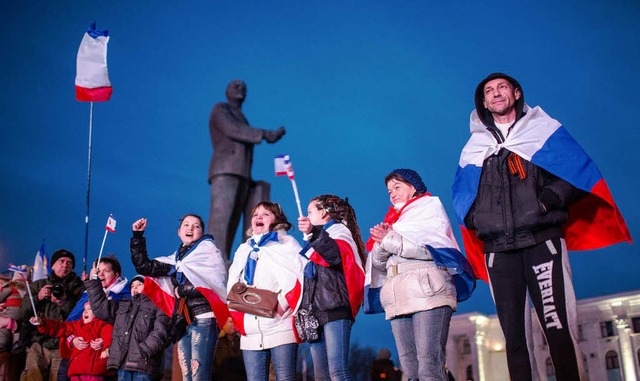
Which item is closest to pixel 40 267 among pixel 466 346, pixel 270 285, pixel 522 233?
pixel 270 285

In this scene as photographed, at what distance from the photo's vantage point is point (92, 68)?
9672 millimetres

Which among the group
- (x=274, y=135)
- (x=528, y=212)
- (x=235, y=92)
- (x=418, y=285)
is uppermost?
(x=235, y=92)

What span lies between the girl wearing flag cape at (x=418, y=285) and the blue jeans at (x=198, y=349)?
1.87 m

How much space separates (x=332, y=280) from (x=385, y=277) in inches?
17.1

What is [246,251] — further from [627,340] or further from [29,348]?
[627,340]

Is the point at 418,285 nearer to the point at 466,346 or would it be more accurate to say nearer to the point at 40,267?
the point at 40,267

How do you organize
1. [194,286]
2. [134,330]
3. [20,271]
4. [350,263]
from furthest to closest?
[20,271] < [134,330] < [194,286] < [350,263]

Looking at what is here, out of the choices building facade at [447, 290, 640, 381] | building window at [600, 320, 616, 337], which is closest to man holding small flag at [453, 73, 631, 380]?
building facade at [447, 290, 640, 381]

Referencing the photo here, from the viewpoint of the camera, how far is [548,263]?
12.7ft

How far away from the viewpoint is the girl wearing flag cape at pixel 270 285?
16.3 feet

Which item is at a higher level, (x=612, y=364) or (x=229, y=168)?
(x=229, y=168)

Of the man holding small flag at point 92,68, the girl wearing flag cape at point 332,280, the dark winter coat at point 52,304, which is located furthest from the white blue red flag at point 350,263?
the man holding small flag at point 92,68

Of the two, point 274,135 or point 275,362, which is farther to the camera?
point 274,135

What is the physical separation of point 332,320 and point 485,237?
4.67 feet
